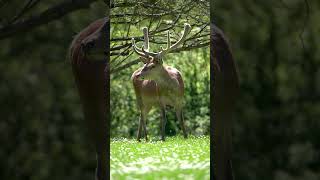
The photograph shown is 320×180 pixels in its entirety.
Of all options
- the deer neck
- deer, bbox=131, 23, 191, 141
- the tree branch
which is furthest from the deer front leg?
the tree branch

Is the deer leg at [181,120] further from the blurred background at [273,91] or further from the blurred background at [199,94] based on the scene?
the blurred background at [273,91]

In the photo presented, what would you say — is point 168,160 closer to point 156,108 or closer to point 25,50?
point 156,108

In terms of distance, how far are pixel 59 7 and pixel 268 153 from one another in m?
1.90

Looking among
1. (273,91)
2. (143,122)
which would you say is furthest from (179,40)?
(273,91)

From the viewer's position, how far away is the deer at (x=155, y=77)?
608 cm

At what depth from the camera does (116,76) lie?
238 inches

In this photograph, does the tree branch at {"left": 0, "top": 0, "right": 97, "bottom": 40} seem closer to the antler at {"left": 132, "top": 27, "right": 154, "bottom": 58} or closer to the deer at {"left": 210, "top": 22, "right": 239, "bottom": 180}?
the antler at {"left": 132, "top": 27, "right": 154, "bottom": 58}

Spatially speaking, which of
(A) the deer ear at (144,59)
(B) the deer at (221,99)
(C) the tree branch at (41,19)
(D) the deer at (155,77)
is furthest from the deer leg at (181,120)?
(C) the tree branch at (41,19)

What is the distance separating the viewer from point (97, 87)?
6008 millimetres

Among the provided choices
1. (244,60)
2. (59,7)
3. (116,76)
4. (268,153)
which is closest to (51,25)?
(59,7)

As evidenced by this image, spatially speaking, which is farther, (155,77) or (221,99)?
(155,77)

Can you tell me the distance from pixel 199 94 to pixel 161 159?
57cm

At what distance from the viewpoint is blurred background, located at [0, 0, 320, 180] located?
6016 mm

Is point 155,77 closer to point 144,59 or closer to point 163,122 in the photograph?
point 144,59
